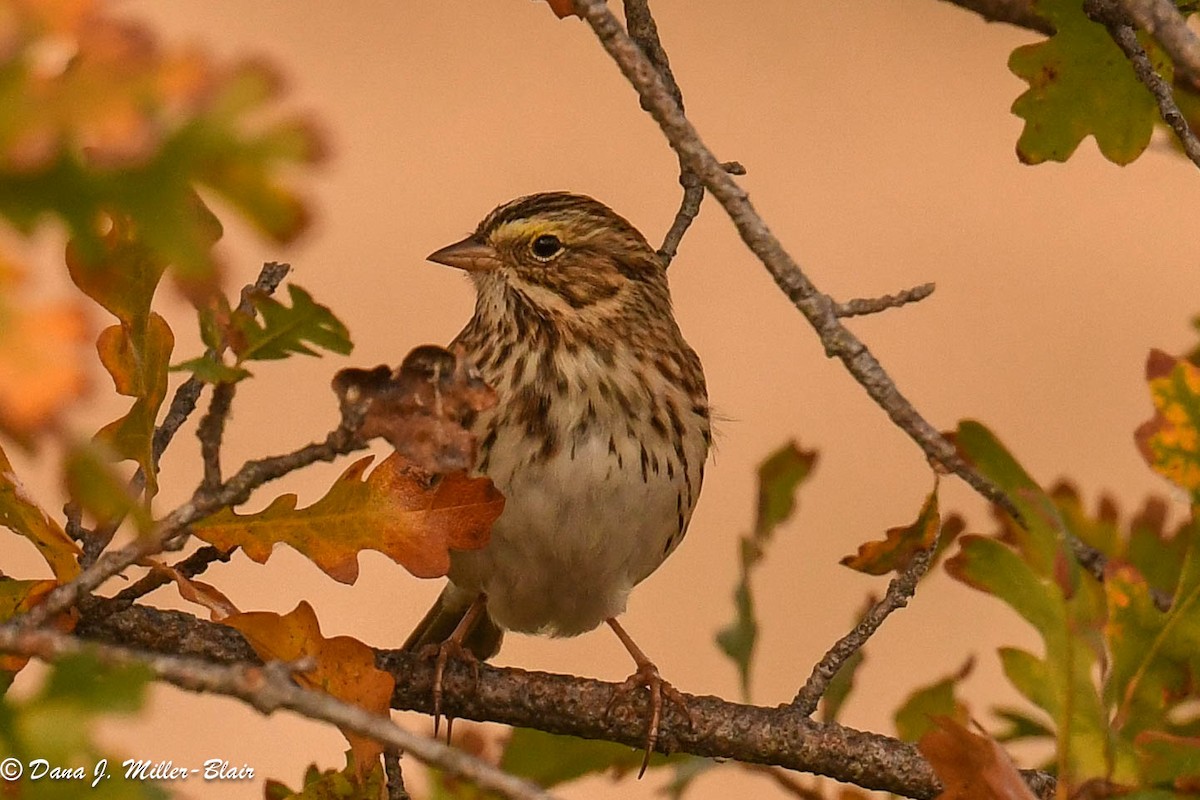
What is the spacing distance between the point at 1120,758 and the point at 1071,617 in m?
0.11

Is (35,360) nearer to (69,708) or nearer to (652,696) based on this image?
(69,708)

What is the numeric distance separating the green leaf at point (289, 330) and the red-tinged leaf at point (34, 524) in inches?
12.9

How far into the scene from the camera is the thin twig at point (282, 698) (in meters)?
0.88

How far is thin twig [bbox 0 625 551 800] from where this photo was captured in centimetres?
88

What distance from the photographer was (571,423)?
2.32m

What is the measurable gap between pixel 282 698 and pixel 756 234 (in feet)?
1.80

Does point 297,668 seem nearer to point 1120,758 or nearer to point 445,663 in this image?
point 1120,758

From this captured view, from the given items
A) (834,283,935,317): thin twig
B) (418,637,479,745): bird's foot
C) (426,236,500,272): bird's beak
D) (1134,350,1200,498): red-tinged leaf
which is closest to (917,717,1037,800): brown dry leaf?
(1134,350,1200,498): red-tinged leaf

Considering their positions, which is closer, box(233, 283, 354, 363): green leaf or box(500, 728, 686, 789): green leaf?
box(233, 283, 354, 363): green leaf

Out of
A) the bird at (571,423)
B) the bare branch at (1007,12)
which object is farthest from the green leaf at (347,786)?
the bare branch at (1007,12)

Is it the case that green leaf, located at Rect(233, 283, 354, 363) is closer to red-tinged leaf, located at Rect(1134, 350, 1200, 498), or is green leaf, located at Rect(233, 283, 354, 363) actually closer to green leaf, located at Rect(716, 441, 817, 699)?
red-tinged leaf, located at Rect(1134, 350, 1200, 498)

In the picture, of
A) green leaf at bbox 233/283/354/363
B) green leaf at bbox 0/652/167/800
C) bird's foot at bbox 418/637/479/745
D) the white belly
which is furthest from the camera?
the white belly

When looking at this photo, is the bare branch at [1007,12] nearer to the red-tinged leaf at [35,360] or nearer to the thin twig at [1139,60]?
the thin twig at [1139,60]

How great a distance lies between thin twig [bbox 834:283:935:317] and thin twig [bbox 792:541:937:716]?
0.73 ft
